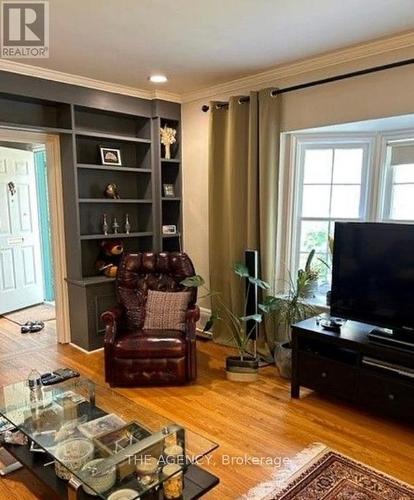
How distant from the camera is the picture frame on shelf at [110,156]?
410 centimetres

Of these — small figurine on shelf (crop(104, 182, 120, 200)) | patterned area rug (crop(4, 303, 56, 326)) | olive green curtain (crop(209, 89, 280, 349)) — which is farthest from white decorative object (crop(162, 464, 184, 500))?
patterned area rug (crop(4, 303, 56, 326))

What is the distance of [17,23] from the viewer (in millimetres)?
2498

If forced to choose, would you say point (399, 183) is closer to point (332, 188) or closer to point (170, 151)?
point (332, 188)

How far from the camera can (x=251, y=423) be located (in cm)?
268

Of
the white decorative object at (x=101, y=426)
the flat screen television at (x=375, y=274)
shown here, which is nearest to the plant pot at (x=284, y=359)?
the flat screen television at (x=375, y=274)

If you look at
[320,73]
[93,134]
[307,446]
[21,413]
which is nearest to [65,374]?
[21,413]

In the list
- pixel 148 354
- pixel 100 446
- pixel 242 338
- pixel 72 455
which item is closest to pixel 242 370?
pixel 242 338

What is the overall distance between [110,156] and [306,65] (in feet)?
6.90

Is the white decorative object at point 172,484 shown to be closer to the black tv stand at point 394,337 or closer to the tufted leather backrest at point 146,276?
the black tv stand at point 394,337

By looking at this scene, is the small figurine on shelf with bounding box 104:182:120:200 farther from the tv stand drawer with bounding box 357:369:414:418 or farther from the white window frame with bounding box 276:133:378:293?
the tv stand drawer with bounding box 357:369:414:418

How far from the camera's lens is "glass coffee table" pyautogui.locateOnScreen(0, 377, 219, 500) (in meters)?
1.67

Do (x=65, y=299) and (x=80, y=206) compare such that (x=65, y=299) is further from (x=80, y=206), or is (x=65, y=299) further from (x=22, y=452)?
(x=22, y=452)

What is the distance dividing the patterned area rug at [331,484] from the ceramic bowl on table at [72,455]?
824 millimetres

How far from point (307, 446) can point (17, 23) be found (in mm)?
3176
